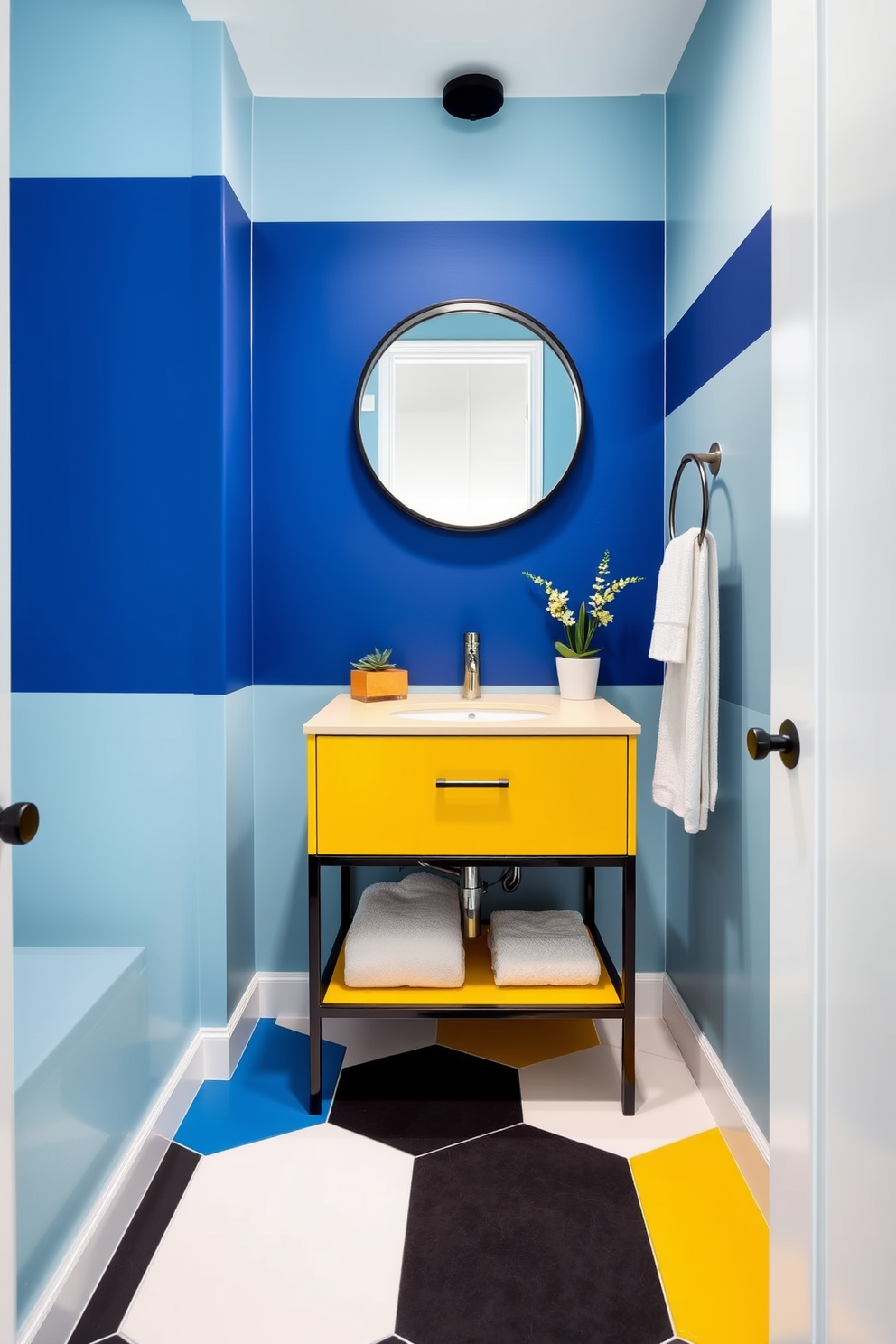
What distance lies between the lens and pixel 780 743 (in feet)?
3.35

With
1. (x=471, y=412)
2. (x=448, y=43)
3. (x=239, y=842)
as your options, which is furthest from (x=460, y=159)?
(x=239, y=842)

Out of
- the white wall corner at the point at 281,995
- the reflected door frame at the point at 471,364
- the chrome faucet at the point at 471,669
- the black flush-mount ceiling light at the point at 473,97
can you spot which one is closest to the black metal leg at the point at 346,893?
the white wall corner at the point at 281,995

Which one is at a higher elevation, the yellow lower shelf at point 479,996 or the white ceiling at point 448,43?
the white ceiling at point 448,43

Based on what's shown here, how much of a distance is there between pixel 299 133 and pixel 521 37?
1.96 ft

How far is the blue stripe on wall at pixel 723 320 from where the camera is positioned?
5.09ft

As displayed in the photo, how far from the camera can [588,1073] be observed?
2031 mm

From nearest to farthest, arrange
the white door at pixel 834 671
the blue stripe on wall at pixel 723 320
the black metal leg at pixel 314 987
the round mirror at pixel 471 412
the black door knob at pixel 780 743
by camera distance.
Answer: the white door at pixel 834 671, the black door knob at pixel 780 743, the blue stripe on wall at pixel 723 320, the black metal leg at pixel 314 987, the round mirror at pixel 471 412

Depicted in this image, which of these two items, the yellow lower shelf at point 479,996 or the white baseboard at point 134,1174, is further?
the yellow lower shelf at point 479,996

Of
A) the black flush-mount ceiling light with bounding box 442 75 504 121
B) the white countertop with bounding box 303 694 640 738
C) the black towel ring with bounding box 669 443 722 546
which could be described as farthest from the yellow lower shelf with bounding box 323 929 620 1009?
the black flush-mount ceiling light with bounding box 442 75 504 121

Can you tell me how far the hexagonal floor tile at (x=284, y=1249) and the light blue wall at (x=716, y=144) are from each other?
1863 millimetres

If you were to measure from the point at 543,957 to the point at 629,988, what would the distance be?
0.19 m

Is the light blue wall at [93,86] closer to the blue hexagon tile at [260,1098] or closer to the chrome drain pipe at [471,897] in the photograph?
the chrome drain pipe at [471,897]

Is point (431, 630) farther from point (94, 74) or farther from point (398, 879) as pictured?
point (94, 74)

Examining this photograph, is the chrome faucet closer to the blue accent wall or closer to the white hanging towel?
the blue accent wall
